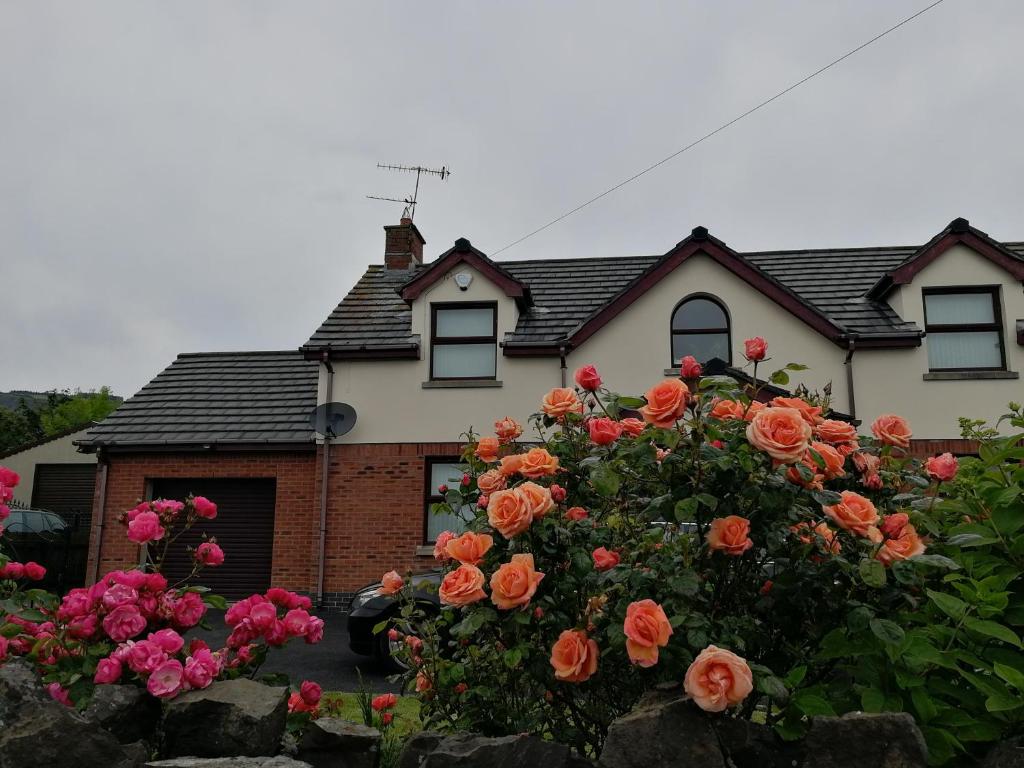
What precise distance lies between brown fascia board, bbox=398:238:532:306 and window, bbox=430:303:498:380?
0.42 metres

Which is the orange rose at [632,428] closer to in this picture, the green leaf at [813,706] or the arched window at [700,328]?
the green leaf at [813,706]

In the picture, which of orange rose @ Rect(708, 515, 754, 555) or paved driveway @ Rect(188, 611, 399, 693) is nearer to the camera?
orange rose @ Rect(708, 515, 754, 555)

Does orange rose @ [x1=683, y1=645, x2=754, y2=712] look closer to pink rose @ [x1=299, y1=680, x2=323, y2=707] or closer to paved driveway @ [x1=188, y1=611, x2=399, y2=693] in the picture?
pink rose @ [x1=299, y1=680, x2=323, y2=707]

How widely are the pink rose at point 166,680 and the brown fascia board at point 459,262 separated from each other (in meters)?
11.6

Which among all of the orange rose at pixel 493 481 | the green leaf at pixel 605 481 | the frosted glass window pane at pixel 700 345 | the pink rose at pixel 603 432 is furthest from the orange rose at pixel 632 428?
the frosted glass window pane at pixel 700 345

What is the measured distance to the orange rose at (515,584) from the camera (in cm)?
238

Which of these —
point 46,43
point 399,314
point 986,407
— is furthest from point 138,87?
point 986,407

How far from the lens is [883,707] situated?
90.3 inches

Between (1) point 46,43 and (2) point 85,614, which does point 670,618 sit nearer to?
(2) point 85,614

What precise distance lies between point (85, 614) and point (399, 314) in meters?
12.2

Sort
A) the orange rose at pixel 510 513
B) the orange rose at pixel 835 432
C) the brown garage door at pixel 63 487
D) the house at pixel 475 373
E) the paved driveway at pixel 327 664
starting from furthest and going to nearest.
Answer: the brown garage door at pixel 63 487
the house at pixel 475 373
the paved driveway at pixel 327 664
the orange rose at pixel 835 432
the orange rose at pixel 510 513

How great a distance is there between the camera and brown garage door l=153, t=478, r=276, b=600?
13875 mm

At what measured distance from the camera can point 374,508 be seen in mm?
13055

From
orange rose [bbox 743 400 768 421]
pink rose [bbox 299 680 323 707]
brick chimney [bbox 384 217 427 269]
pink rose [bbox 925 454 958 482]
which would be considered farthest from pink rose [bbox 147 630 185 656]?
brick chimney [bbox 384 217 427 269]
